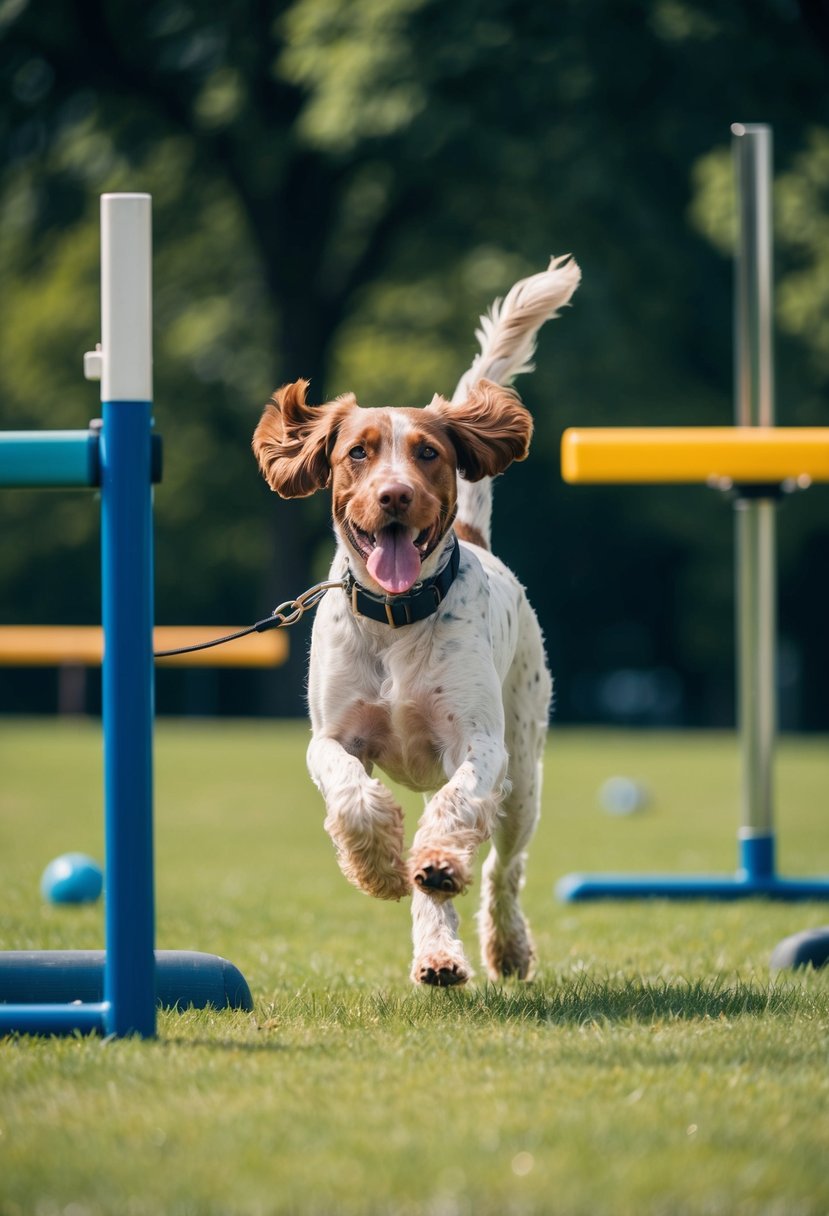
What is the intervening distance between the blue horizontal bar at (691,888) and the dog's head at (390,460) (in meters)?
2.81

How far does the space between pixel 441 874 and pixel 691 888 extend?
3.35 meters

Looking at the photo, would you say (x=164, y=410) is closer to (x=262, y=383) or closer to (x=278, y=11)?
(x=262, y=383)

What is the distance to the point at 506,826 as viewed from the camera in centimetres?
539

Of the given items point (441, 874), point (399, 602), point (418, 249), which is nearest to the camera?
point (441, 874)

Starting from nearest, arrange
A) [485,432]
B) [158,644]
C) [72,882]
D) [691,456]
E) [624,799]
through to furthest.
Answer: [485,432] < [691,456] < [72,882] < [624,799] < [158,644]

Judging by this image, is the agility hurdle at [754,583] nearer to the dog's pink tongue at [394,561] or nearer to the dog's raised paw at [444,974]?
the dog's pink tongue at [394,561]

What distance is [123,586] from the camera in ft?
11.7

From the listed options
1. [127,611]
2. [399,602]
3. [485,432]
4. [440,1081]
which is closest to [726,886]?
[485,432]

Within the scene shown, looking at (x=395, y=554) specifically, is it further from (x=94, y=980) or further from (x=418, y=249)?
(x=418, y=249)

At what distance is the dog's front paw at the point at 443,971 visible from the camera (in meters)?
4.06

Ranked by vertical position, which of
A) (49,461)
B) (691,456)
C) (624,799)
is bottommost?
(624,799)

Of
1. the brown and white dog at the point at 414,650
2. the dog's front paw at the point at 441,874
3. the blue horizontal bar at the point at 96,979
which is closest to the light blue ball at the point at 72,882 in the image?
the brown and white dog at the point at 414,650

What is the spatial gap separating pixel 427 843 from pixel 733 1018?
2.73 feet

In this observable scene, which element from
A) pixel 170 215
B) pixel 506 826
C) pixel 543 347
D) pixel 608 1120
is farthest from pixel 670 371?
pixel 608 1120
